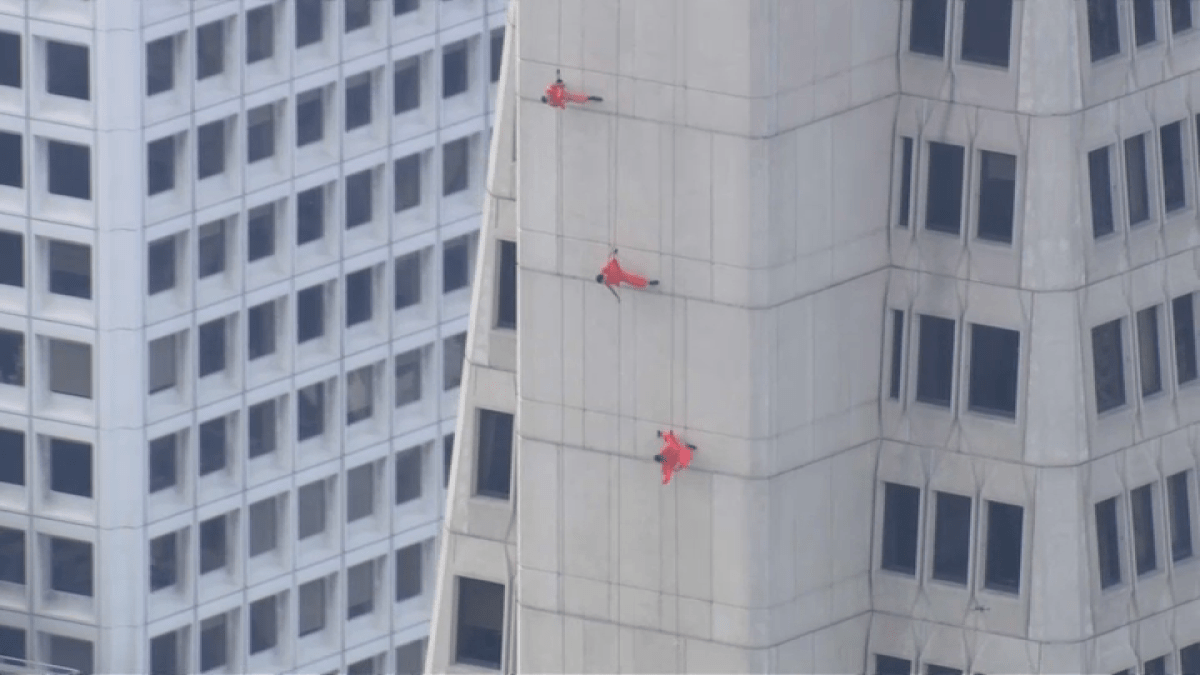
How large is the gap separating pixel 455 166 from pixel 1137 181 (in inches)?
3154

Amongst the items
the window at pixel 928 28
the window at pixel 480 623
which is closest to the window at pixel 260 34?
the window at pixel 480 623

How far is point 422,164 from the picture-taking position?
179 meters

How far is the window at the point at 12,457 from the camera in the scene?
563 ft

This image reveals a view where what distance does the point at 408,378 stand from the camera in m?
181

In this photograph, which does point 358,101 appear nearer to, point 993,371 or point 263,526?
point 263,526

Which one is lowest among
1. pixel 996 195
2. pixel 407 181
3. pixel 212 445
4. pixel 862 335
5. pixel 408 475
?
pixel 862 335

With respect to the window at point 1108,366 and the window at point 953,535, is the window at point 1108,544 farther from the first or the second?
the window at point 953,535

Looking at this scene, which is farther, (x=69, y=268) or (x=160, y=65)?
(x=69, y=268)

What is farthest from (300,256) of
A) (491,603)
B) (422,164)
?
(491,603)

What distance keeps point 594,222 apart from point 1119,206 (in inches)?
373

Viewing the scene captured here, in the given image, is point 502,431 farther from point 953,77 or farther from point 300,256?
point 300,256

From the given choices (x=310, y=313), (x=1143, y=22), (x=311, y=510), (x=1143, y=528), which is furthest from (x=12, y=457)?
(x=1143, y=22)

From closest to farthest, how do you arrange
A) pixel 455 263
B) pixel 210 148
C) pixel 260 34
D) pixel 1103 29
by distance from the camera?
pixel 1103 29 → pixel 210 148 → pixel 260 34 → pixel 455 263

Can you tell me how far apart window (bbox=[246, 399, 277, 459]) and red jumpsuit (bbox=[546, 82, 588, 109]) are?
74.8 meters
